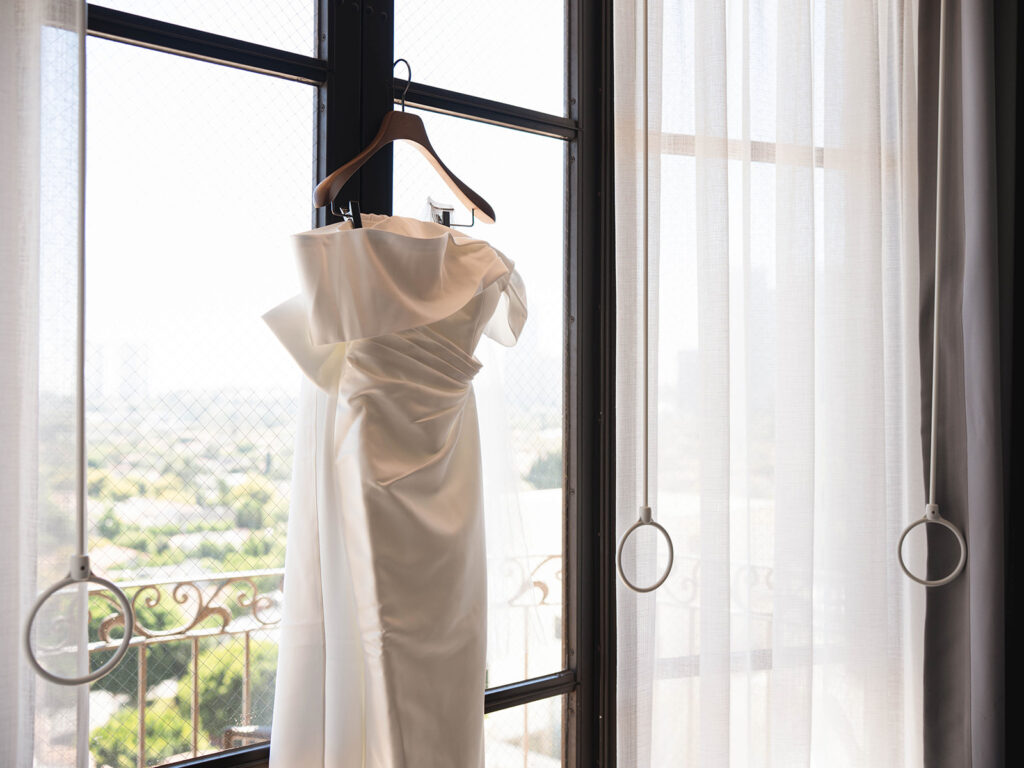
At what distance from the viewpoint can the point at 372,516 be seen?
3.89ft

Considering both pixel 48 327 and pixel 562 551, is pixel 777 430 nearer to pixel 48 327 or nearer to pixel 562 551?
pixel 562 551

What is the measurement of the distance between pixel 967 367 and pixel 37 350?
1896mm

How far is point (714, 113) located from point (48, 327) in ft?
4.15

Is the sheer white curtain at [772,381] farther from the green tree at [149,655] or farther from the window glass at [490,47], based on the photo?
the green tree at [149,655]

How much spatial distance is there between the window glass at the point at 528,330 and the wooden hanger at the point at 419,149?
4.6 inches

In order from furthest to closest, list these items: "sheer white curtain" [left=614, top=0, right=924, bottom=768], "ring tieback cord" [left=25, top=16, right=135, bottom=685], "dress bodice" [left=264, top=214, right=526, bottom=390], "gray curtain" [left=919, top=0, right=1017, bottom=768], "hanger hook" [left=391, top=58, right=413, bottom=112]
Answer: "gray curtain" [left=919, top=0, right=1017, bottom=768], "sheer white curtain" [left=614, top=0, right=924, bottom=768], "hanger hook" [left=391, top=58, right=413, bottom=112], "dress bodice" [left=264, top=214, right=526, bottom=390], "ring tieback cord" [left=25, top=16, right=135, bottom=685]

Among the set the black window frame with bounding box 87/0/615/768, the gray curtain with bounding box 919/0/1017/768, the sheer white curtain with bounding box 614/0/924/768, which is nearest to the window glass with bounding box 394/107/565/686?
the black window frame with bounding box 87/0/615/768

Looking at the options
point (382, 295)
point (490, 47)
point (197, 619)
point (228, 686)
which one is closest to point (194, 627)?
point (197, 619)

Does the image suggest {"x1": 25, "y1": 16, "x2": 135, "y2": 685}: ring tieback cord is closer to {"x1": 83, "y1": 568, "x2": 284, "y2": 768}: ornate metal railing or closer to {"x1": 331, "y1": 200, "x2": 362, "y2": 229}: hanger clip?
{"x1": 83, "y1": 568, "x2": 284, "y2": 768}: ornate metal railing

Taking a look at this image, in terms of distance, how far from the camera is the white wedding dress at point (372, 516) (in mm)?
1181

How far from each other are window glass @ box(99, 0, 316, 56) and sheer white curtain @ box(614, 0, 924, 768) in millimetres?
599

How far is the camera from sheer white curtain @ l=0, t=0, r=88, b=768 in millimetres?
1050

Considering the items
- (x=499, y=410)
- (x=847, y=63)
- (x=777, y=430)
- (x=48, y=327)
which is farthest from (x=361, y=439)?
(x=847, y=63)

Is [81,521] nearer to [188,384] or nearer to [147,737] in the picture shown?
[188,384]
